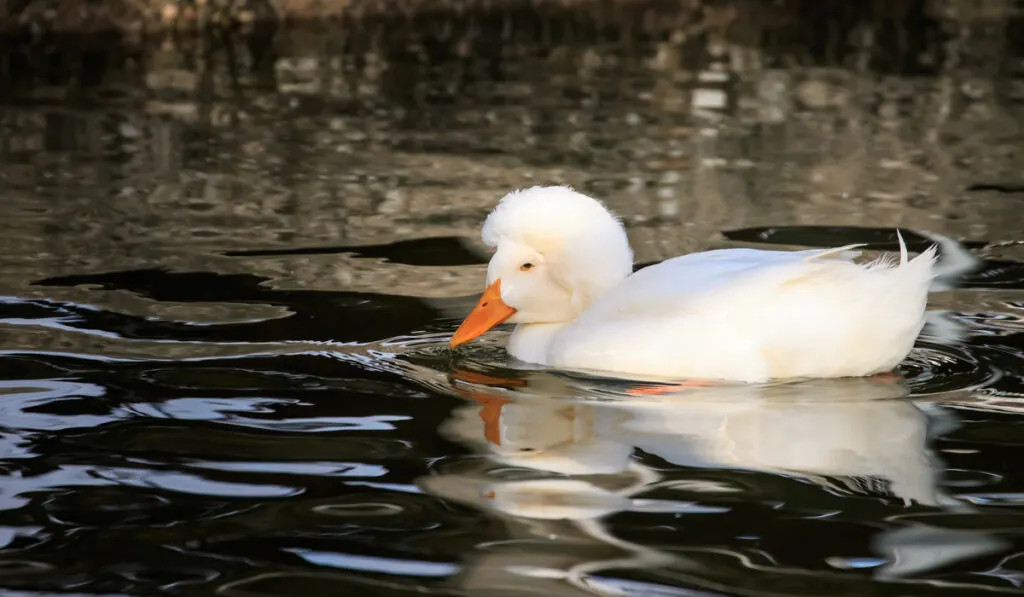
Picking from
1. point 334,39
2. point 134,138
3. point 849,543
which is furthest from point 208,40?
point 849,543

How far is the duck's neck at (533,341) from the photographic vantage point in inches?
230

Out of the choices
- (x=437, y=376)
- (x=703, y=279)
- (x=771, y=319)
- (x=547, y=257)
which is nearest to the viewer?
(x=771, y=319)

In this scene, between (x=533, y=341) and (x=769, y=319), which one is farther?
(x=533, y=341)

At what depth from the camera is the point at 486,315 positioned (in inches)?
233

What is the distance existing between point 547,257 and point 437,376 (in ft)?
2.09

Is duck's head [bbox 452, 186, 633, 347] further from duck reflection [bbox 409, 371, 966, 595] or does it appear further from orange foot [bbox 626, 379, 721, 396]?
orange foot [bbox 626, 379, 721, 396]

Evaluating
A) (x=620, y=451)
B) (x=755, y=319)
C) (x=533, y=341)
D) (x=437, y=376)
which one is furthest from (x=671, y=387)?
(x=437, y=376)

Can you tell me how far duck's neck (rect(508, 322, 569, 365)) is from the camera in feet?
19.1

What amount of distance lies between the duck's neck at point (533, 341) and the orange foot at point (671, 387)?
1.79ft

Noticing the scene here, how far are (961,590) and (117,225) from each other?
20.5ft

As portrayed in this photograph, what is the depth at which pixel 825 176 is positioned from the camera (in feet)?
34.7

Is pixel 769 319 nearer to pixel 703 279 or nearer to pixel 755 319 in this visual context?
pixel 755 319

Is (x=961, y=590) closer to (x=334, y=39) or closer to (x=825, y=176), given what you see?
(x=825, y=176)

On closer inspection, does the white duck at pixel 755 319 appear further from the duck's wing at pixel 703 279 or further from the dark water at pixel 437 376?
the dark water at pixel 437 376
